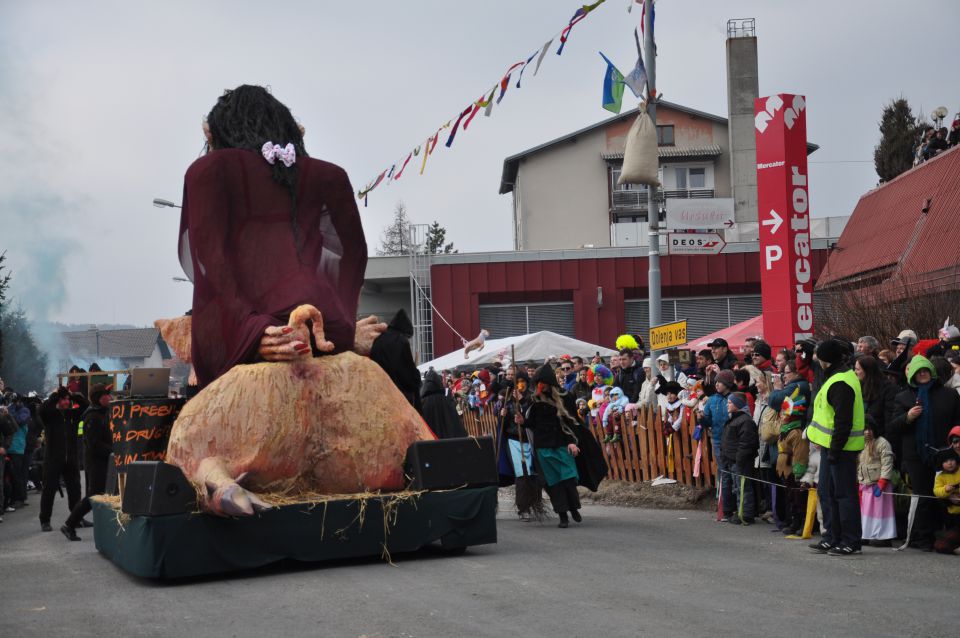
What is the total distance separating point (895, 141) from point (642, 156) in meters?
29.8

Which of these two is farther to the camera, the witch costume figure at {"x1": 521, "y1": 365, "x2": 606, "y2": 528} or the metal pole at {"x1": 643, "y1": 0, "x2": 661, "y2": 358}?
the metal pole at {"x1": 643, "y1": 0, "x2": 661, "y2": 358}

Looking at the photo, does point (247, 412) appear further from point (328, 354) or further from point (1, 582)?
point (1, 582)

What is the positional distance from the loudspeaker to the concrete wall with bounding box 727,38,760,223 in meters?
34.7

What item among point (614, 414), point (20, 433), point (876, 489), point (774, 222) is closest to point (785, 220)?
point (774, 222)

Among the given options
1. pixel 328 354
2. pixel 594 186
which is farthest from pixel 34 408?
pixel 594 186

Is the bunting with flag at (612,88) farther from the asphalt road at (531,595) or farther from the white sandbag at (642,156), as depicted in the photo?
the asphalt road at (531,595)

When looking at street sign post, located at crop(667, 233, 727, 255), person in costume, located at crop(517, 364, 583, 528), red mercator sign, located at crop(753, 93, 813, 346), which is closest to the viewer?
person in costume, located at crop(517, 364, 583, 528)

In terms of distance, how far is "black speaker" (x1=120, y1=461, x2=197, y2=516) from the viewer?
26.3 ft

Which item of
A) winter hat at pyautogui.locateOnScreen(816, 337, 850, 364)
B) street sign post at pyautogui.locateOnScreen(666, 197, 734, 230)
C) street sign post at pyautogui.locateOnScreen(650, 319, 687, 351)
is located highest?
street sign post at pyautogui.locateOnScreen(666, 197, 734, 230)

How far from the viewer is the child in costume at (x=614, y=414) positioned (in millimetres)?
16016

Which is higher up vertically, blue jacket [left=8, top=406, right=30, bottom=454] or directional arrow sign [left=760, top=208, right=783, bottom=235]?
directional arrow sign [left=760, top=208, right=783, bottom=235]

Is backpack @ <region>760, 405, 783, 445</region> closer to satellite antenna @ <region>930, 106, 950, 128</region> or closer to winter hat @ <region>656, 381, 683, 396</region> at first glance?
winter hat @ <region>656, 381, 683, 396</region>

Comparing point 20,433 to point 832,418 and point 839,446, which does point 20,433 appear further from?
point 839,446

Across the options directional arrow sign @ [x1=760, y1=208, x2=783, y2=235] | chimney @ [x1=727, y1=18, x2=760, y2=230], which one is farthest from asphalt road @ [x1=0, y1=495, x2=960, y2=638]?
chimney @ [x1=727, y1=18, x2=760, y2=230]
